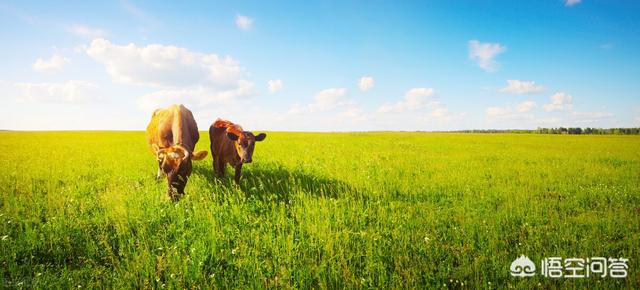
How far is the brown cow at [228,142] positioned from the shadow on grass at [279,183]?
1.57 ft

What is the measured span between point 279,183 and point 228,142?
6.95ft

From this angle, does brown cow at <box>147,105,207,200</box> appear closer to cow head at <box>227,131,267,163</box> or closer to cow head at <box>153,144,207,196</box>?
cow head at <box>153,144,207,196</box>

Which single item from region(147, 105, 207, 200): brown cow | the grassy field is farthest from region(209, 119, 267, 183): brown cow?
the grassy field

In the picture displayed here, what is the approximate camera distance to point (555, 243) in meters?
5.24

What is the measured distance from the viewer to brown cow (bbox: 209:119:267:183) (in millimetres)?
8828

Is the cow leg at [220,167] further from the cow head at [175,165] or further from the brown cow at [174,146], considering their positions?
the cow head at [175,165]

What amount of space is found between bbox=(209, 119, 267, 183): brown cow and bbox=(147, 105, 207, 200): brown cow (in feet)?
2.93

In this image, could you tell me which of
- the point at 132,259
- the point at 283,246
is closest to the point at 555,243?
the point at 283,246

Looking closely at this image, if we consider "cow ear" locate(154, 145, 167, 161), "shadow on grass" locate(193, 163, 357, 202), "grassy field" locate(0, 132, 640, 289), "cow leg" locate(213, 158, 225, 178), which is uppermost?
"cow ear" locate(154, 145, 167, 161)

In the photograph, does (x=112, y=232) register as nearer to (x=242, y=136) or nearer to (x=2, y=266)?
(x=2, y=266)

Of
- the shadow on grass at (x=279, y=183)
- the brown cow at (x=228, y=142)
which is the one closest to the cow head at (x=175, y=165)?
the shadow on grass at (x=279, y=183)

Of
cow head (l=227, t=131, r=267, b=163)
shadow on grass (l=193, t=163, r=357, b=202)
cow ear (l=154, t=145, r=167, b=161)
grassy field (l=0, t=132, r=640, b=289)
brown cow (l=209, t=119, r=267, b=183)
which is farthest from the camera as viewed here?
brown cow (l=209, t=119, r=267, b=183)

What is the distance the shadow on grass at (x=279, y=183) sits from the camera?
806 cm

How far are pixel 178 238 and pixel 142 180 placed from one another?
630 cm
